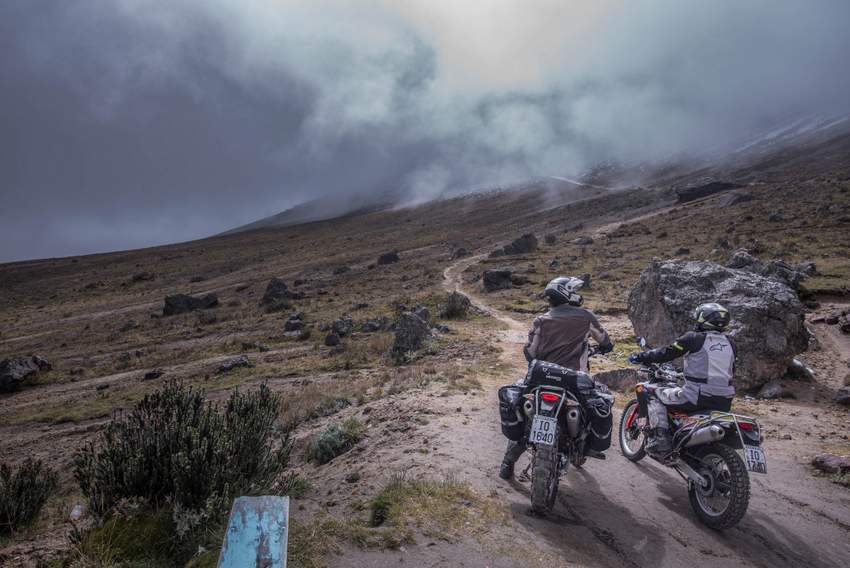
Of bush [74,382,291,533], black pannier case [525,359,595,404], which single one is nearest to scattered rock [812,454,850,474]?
black pannier case [525,359,595,404]

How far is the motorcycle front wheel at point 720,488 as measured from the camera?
15.7 feet

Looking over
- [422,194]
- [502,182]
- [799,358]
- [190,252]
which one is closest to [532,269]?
[799,358]

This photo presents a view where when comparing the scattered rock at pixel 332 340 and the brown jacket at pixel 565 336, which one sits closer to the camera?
the brown jacket at pixel 565 336

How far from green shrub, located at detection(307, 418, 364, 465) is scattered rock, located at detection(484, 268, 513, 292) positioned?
1001 inches

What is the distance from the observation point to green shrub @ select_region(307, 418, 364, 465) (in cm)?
783

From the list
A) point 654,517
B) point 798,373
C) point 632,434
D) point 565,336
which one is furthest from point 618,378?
point 565,336

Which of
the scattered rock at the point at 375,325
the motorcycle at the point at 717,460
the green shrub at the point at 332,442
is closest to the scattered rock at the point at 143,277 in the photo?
the scattered rock at the point at 375,325

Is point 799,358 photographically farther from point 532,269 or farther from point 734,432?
point 532,269

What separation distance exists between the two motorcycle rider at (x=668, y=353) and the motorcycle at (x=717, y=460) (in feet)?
0.55

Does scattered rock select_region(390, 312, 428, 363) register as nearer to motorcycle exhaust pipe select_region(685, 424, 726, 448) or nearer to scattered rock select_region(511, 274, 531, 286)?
motorcycle exhaust pipe select_region(685, 424, 726, 448)

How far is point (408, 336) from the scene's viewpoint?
17312 mm

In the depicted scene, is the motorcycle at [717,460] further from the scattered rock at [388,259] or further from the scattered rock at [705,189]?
the scattered rock at [705,189]

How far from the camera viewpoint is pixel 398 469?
6.04m

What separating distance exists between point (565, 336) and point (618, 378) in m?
6.56
